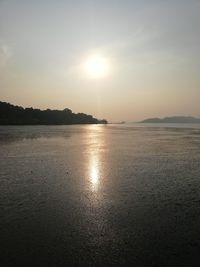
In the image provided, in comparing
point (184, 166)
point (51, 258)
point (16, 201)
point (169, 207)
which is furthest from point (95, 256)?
point (184, 166)

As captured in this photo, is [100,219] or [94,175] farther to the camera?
[94,175]

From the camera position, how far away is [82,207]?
1742 cm

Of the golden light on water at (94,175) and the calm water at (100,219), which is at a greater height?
the calm water at (100,219)

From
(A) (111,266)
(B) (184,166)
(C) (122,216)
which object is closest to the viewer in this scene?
(A) (111,266)

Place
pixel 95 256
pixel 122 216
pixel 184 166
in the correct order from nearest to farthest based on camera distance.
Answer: pixel 95 256 → pixel 122 216 → pixel 184 166

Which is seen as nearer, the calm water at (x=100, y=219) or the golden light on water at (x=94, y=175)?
the calm water at (x=100, y=219)

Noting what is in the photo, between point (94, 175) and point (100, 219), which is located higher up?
point (100, 219)

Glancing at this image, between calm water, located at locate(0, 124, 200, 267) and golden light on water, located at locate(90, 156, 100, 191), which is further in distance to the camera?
golden light on water, located at locate(90, 156, 100, 191)

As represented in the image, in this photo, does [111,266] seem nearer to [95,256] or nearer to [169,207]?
[95,256]

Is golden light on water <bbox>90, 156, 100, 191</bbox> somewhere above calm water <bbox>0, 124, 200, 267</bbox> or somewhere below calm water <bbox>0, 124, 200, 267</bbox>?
below

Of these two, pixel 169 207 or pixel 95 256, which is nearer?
pixel 95 256

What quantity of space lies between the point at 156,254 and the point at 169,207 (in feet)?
20.8

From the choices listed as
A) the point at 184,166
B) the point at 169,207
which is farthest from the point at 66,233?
the point at 184,166

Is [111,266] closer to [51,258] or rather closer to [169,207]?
[51,258]
